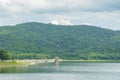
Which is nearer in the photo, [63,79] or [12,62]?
[63,79]

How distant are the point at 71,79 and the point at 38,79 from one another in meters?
8.58

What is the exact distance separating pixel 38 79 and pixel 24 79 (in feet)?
11.3

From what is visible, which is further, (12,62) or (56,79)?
(12,62)

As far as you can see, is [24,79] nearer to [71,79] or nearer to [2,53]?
[71,79]

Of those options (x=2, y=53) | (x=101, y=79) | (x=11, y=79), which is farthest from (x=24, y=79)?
(x=2, y=53)

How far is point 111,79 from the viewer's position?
111 metres

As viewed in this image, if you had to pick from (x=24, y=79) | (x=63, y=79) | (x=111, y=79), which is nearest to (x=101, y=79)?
(x=111, y=79)

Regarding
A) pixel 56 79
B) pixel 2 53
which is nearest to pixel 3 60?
pixel 2 53

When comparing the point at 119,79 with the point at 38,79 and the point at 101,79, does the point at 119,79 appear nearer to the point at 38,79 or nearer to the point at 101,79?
the point at 101,79

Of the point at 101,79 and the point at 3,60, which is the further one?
the point at 3,60

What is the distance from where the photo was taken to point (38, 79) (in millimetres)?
107812

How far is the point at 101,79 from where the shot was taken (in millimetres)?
110812

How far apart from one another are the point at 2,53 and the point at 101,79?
93.6 m

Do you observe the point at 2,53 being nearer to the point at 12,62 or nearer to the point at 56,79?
the point at 12,62
